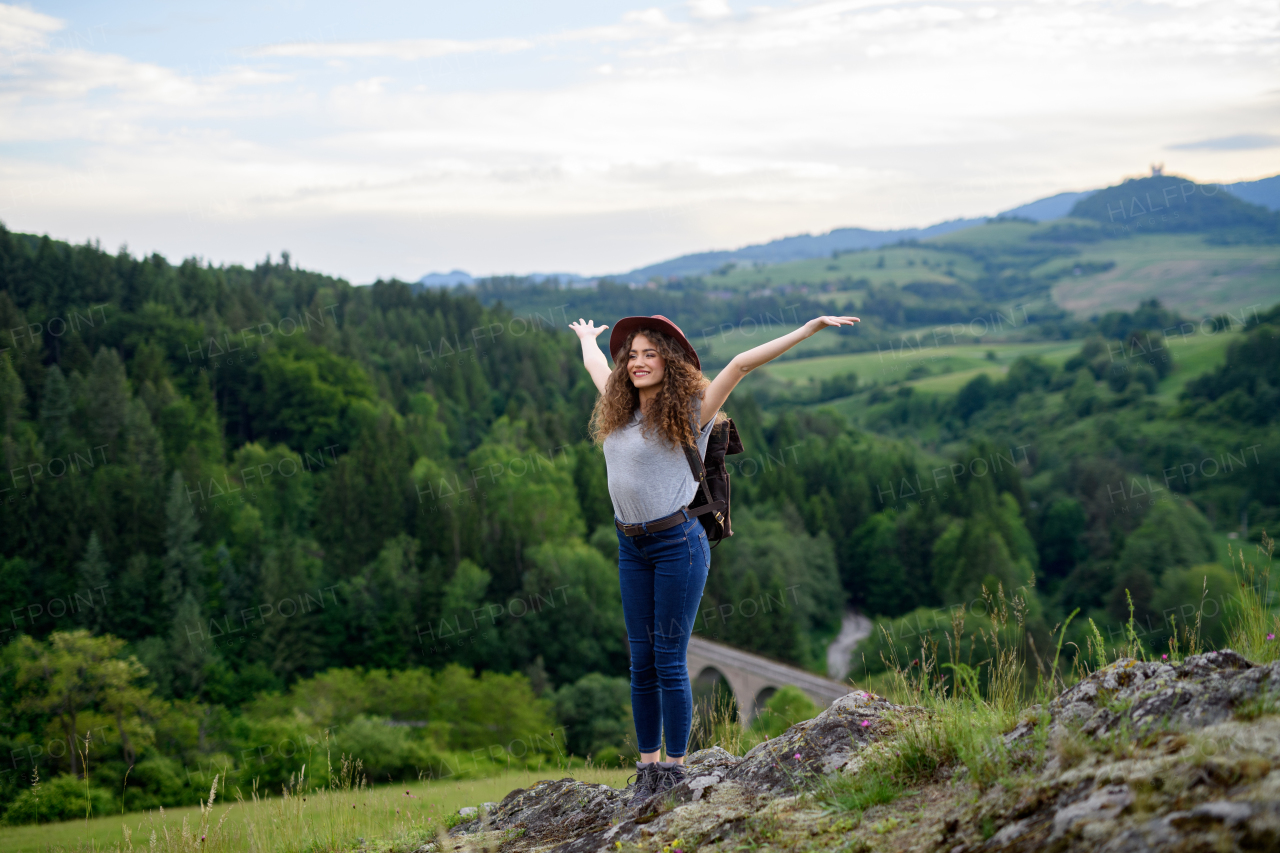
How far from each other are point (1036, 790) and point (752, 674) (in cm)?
4387

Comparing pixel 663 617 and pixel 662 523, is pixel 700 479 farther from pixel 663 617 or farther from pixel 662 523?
pixel 663 617

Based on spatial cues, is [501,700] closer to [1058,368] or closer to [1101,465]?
[1101,465]

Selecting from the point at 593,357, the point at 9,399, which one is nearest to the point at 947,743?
the point at 593,357

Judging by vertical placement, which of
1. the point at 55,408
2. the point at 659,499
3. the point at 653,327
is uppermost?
the point at 55,408

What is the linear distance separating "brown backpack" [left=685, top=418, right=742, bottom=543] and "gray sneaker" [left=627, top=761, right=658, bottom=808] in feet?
4.29

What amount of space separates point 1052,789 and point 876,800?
36.4 inches

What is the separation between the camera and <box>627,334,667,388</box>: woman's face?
4.58 m

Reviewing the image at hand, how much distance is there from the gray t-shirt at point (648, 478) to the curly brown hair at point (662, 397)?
0.07 metres

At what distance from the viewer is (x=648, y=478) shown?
4445 millimetres

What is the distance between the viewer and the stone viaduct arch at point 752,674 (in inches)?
1594

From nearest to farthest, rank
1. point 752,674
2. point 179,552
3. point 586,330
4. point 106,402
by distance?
point 586,330 < point 752,674 < point 179,552 < point 106,402

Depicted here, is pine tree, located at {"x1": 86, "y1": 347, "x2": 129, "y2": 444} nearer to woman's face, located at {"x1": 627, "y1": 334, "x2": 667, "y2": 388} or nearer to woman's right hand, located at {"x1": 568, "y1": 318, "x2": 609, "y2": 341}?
woman's right hand, located at {"x1": 568, "y1": 318, "x2": 609, "y2": 341}

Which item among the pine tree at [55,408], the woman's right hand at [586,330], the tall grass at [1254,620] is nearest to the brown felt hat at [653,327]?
the woman's right hand at [586,330]

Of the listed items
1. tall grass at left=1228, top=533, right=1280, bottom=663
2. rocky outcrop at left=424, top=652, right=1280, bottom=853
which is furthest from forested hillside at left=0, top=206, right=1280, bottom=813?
tall grass at left=1228, top=533, right=1280, bottom=663
